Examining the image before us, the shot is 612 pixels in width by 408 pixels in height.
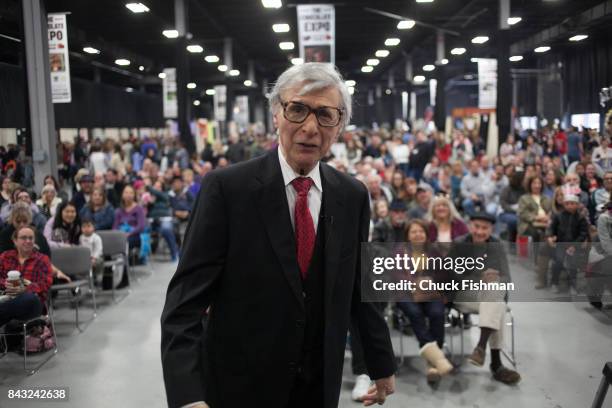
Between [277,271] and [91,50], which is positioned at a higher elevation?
[91,50]

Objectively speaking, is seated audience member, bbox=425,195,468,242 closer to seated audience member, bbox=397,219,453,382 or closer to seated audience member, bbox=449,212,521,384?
seated audience member, bbox=449,212,521,384

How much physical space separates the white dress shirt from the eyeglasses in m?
0.13

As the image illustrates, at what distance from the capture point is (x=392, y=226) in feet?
21.1

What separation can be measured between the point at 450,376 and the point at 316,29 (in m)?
7.76

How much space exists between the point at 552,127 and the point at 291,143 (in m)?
4.67

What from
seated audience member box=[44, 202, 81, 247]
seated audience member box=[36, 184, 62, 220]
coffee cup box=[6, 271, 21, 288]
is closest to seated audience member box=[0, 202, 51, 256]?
coffee cup box=[6, 271, 21, 288]

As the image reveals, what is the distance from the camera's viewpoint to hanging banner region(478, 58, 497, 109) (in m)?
8.57

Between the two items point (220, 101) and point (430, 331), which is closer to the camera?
point (430, 331)

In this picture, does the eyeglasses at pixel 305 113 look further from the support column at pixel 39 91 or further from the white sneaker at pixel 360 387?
the support column at pixel 39 91

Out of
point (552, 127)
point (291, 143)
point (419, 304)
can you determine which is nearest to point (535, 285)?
point (419, 304)

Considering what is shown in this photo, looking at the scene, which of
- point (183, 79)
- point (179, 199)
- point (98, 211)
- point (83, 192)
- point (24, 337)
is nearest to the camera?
point (24, 337)

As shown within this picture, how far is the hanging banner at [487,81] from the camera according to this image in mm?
8573

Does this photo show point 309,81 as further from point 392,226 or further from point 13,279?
point 392,226

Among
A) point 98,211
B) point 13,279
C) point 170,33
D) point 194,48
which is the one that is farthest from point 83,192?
point 194,48
